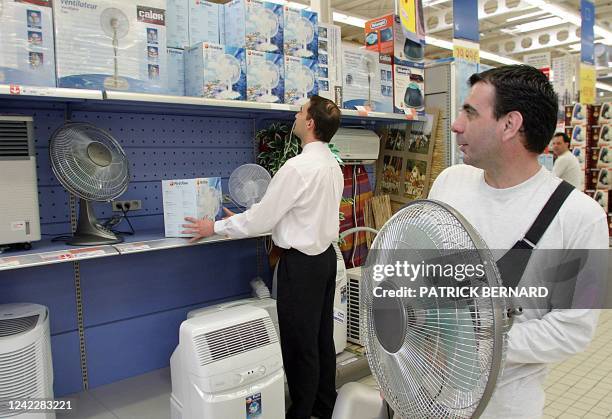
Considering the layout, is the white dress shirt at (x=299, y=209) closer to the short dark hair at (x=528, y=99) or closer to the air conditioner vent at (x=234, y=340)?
the air conditioner vent at (x=234, y=340)

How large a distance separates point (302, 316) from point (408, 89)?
1.99 metres

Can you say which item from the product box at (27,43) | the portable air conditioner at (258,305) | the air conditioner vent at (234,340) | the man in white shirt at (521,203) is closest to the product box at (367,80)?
the portable air conditioner at (258,305)

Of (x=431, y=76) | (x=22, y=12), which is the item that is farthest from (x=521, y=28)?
(x=22, y=12)

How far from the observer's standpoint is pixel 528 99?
1.20m

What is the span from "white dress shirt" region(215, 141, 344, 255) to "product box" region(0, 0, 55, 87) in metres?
0.98

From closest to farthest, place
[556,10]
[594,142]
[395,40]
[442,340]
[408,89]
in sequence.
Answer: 1. [442,340]
2. [395,40]
3. [408,89]
4. [556,10]
5. [594,142]

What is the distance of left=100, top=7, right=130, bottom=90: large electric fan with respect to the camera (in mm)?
2047

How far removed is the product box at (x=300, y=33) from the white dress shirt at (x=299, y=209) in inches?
23.7

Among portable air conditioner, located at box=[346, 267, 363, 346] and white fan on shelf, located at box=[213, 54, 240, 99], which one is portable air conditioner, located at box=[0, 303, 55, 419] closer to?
white fan on shelf, located at box=[213, 54, 240, 99]

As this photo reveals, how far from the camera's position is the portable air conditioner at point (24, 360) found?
1.84 metres

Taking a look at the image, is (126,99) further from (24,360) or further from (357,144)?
(357,144)

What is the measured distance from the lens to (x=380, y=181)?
4059mm

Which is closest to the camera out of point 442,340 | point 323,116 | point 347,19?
point 442,340

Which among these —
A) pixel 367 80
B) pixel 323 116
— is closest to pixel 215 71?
pixel 323 116
